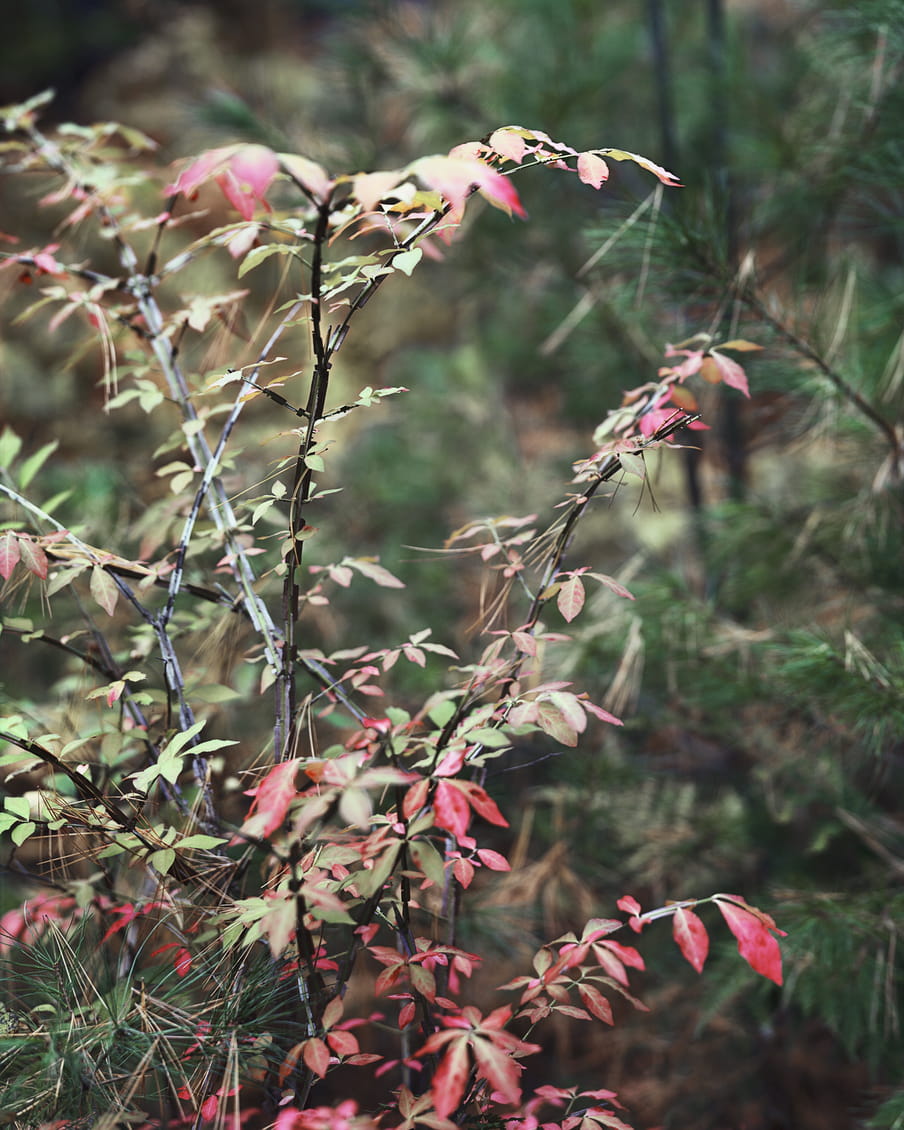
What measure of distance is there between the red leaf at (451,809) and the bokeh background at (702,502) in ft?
1.82

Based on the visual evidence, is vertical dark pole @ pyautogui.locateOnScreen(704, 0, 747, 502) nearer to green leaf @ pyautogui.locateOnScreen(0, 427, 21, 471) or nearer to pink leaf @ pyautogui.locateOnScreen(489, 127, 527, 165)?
pink leaf @ pyautogui.locateOnScreen(489, 127, 527, 165)

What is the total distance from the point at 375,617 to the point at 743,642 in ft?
3.64

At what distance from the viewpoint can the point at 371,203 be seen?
0.41 meters

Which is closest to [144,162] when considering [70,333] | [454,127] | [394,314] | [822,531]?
[70,333]

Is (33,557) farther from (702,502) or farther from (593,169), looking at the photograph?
→ (702,502)

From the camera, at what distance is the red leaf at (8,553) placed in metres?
0.57

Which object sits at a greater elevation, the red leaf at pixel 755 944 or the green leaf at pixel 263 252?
the green leaf at pixel 263 252

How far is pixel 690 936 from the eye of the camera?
20.7 inches

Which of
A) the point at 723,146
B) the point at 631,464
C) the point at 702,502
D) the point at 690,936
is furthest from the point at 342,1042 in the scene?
the point at 723,146

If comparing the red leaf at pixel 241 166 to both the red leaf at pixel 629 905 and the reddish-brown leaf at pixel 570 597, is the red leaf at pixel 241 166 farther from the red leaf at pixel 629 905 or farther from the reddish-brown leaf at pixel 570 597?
the red leaf at pixel 629 905

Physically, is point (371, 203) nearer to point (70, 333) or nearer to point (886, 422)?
point (886, 422)

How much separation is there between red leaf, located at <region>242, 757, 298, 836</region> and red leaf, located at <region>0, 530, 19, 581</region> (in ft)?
0.82

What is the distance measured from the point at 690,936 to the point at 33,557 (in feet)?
1.78

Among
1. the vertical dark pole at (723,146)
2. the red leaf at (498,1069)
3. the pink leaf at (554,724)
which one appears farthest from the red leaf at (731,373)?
the vertical dark pole at (723,146)
